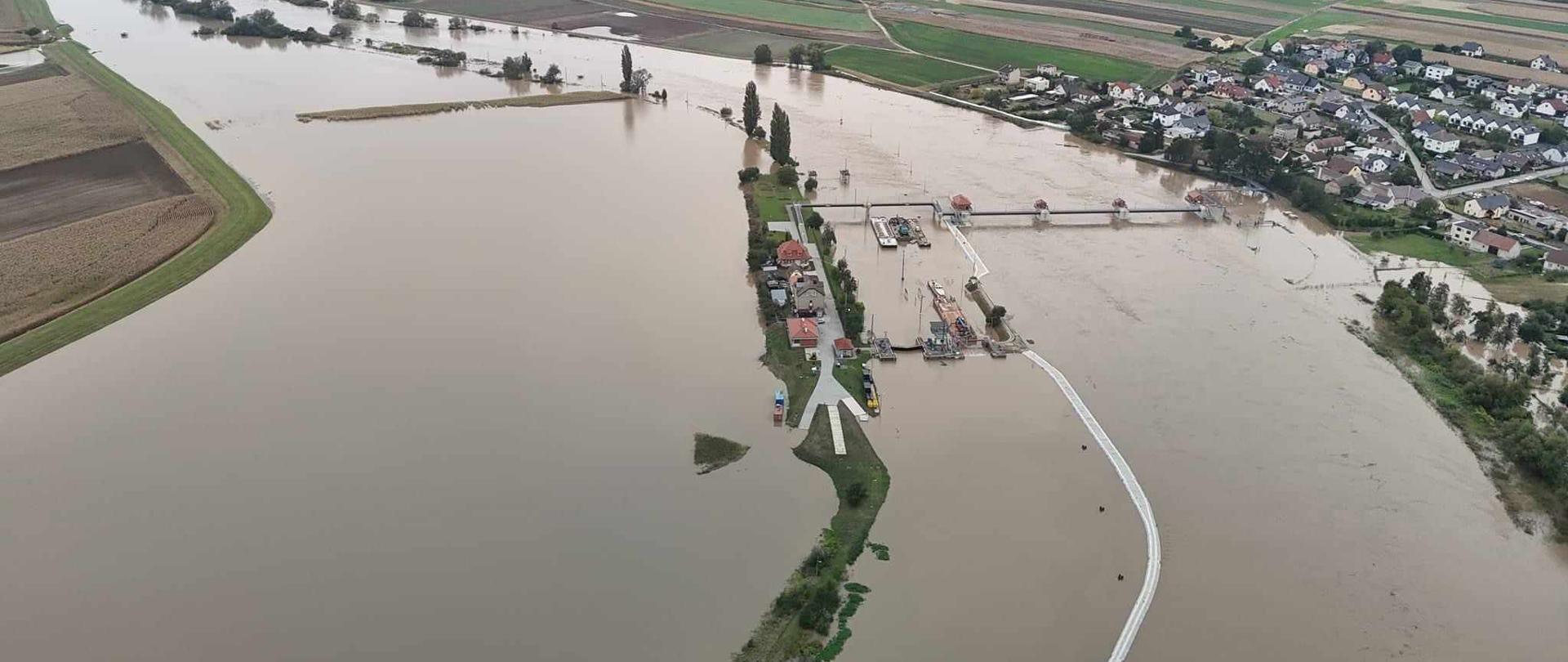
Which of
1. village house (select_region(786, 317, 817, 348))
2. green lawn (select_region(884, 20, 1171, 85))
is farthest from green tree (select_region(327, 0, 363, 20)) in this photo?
village house (select_region(786, 317, 817, 348))

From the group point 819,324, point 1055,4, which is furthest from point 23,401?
point 1055,4

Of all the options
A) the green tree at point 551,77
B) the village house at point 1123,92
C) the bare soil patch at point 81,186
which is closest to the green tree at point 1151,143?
the village house at point 1123,92

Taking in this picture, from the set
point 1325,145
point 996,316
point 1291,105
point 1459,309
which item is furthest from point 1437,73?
point 996,316

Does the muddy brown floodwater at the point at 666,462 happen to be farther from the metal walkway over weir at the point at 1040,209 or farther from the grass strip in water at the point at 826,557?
the metal walkway over weir at the point at 1040,209

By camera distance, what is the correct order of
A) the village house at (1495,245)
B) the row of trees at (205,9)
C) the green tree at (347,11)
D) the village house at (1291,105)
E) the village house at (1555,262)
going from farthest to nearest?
the green tree at (347,11)
the row of trees at (205,9)
the village house at (1291,105)
the village house at (1495,245)
the village house at (1555,262)

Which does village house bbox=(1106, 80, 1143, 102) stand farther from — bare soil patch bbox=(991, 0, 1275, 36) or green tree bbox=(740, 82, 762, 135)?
bare soil patch bbox=(991, 0, 1275, 36)

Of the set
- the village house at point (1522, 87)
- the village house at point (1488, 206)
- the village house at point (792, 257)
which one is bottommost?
the village house at point (792, 257)
